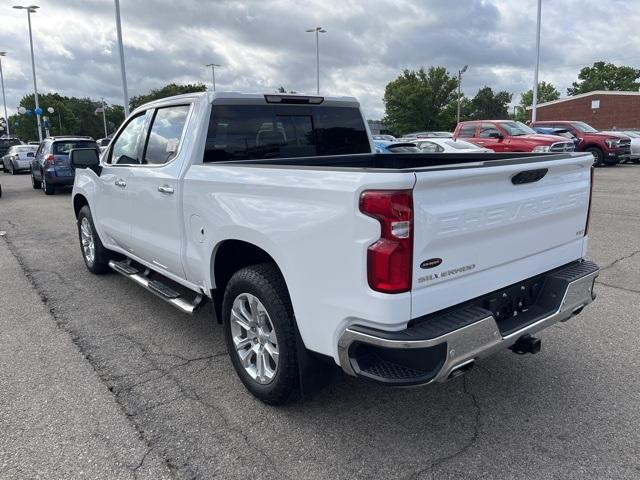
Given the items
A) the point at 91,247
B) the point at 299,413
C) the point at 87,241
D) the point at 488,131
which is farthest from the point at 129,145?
the point at 488,131

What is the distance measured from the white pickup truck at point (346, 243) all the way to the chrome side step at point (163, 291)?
0.09 feet

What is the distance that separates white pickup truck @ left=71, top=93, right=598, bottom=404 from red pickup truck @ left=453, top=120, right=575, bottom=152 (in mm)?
14171

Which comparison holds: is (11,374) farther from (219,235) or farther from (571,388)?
(571,388)

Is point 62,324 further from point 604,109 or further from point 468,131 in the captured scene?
point 604,109

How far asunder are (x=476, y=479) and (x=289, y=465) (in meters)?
0.93

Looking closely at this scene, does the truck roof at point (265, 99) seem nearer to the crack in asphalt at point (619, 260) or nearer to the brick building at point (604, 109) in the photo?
the crack in asphalt at point (619, 260)

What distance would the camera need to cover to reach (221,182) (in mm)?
3334

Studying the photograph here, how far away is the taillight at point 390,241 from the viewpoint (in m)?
2.34

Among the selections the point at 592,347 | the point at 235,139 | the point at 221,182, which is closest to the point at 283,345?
the point at 221,182

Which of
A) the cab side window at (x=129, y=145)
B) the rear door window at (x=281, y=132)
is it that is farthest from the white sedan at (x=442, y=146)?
the cab side window at (x=129, y=145)

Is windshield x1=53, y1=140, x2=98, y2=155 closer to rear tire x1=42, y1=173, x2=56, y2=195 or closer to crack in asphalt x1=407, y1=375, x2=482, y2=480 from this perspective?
rear tire x1=42, y1=173, x2=56, y2=195

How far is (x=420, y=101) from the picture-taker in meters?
60.8

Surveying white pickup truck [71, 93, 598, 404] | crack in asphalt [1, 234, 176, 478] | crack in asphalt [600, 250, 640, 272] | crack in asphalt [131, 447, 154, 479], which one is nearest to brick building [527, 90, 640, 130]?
crack in asphalt [600, 250, 640, 272]

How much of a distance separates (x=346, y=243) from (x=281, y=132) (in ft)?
6.89
